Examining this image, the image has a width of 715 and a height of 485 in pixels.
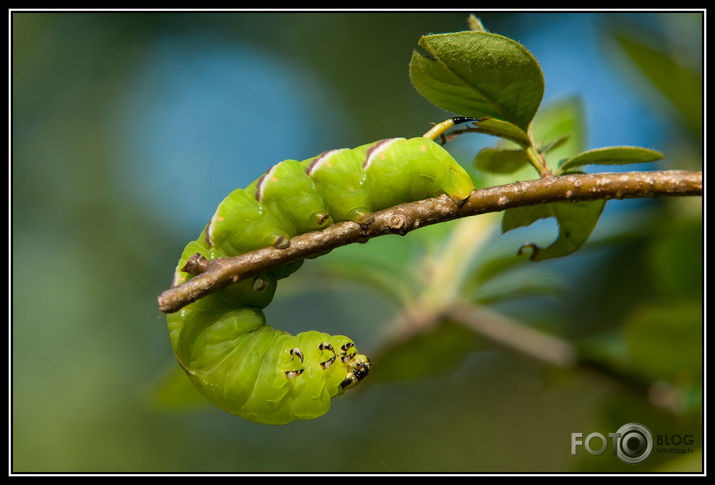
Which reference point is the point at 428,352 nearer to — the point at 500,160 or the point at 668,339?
the point at 668,339

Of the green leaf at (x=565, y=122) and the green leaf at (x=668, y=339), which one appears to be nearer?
the green leaf at (x=668, y=339)

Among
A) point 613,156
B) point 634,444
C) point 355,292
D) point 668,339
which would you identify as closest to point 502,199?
point 613,156

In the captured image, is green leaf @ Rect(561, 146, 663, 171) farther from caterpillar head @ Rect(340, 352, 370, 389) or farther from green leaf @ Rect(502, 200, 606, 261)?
caterpillar head @ Rect(340, 352, 370, 389)

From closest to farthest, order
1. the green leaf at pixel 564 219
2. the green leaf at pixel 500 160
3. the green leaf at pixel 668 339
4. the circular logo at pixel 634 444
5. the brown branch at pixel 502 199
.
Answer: the brown branch at pixel 502 199 < the green leaf at pixel 564 219 < the green leaf at pixel 500 160 < the green leaf at pixel 668 339 < the circular logo at pixel 634 444

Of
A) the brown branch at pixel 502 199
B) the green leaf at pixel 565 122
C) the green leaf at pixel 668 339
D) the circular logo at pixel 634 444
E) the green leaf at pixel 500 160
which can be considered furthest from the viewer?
the green leaf at pixel 565 122

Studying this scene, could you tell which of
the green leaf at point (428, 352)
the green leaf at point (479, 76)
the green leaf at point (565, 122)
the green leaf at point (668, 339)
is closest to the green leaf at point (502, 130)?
the green leaf at point (479, 76)

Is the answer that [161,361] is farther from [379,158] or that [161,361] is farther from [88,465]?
[379,158]

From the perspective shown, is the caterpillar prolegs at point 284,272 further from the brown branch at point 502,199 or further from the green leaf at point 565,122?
the green leaf at point 565,122

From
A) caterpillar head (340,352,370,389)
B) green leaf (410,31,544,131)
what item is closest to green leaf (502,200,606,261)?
green leaf (410,31,544,131)
